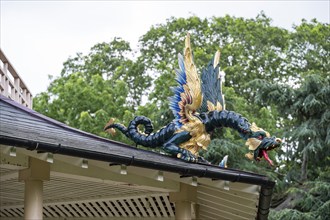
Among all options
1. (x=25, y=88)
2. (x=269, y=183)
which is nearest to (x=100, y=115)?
(x=25, y=88)

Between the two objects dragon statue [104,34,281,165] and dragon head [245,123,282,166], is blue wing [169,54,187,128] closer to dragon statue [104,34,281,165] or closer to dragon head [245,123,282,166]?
dragon statue [104,34,281,165]

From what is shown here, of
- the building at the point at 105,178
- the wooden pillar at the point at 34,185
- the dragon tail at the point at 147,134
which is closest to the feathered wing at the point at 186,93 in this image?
the dragon tail at the point at 147,134

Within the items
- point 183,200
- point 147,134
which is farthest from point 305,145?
point 183,200

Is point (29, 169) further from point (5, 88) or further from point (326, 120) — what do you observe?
point (326, 120)

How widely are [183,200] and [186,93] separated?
58.5 inches

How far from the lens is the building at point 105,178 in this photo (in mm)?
9812

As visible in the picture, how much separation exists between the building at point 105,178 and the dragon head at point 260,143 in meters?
0.62

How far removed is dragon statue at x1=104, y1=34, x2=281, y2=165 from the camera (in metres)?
12.3

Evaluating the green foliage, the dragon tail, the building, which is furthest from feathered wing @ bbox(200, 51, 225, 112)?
the green foliage

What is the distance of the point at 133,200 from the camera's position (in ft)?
43.6

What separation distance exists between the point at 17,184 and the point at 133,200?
1701 mm

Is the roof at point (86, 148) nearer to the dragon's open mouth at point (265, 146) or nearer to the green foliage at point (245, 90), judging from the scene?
the dragon's open mouth at point (265, 146)

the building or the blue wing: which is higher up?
the blue wing

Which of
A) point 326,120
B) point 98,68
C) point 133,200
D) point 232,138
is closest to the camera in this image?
point 133,200
